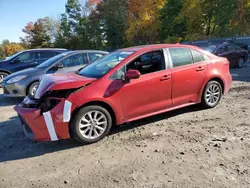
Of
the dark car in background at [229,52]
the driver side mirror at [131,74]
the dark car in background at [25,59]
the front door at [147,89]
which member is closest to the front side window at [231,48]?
the dark car in background at [229,52]

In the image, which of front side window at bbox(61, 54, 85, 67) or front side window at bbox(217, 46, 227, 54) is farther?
front side window at bbox(217, 46, 227, 54)

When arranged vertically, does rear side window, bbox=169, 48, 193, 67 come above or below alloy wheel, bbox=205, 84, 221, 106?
above

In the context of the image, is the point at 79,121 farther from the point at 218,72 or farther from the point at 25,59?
the point at 25,59

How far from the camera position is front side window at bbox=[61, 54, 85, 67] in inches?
300

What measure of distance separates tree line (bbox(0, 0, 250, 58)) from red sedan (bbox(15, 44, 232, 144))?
61.1ft

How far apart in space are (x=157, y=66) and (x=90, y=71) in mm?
1350

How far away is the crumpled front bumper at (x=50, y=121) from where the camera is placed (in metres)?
3.73

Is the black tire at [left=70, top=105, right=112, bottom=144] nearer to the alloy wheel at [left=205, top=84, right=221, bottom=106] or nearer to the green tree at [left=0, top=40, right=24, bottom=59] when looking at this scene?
the alloy wheel at [left=205, top=84, right=221, bottom=106]

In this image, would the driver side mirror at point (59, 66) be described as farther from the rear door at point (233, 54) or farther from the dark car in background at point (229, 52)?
the rear door at point (233, 54)

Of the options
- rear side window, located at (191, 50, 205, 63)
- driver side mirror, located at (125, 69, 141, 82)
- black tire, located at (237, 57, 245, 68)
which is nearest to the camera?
driver side mirror, located at (125, 69, 141, 82)

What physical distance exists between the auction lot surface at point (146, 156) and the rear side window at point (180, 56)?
1145 millimetres

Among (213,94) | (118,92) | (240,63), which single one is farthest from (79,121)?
(240,63)

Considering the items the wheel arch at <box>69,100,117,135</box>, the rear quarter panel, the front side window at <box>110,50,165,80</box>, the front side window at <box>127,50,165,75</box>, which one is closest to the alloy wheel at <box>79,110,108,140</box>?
the wheel arch at <box>69,100,117,135</box>

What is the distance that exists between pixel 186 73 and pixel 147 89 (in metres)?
1.04
